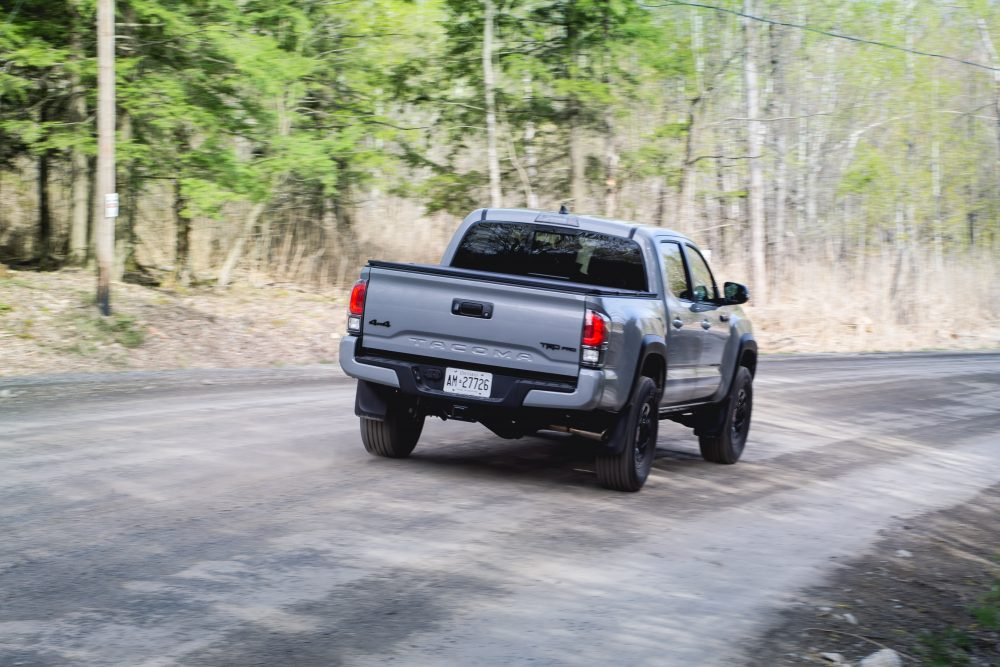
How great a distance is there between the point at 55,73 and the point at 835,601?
18.8 metres

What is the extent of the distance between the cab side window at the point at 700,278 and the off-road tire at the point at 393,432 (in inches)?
103

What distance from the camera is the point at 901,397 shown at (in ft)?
59.1

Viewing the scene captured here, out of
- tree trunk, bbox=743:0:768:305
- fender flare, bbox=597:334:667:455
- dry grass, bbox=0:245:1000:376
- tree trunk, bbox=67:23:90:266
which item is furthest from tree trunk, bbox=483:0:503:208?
fender flare, bbox=597:334:667:455

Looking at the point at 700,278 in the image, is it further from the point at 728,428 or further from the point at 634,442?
the point at 634,442

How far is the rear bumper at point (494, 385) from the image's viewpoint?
7.92 meters

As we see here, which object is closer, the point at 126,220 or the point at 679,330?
the point at 679,330

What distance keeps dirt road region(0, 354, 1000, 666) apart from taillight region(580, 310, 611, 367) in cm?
103

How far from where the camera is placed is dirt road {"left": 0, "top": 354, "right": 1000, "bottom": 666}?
4.90 metres

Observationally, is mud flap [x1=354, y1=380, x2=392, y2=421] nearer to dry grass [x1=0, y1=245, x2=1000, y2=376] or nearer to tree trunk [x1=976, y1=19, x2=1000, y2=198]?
dry grass [x1=0, y1=245, x2=1000, y2=376]

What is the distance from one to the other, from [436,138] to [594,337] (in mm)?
21562

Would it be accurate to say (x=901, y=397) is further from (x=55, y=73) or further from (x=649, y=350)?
(x=55, y=73)

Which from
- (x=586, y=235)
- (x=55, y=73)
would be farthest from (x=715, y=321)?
(x=55, y=73)

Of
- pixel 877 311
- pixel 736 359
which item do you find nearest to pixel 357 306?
pixel 736 359

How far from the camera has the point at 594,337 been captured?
791cm
